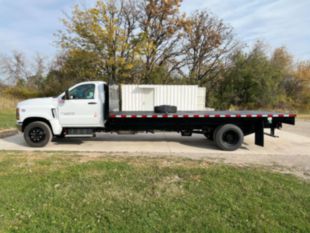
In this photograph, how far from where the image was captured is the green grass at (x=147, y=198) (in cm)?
279

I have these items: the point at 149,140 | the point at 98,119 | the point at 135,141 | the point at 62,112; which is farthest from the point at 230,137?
A: the point at 62,112

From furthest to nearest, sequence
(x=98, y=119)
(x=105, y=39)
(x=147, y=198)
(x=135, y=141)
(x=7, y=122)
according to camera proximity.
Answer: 1. (x=105, y=39)
2. (x=7, y=122)
3. (x=135, y=141)
4. (x=98, y=119)
5. (x=147, y=198)

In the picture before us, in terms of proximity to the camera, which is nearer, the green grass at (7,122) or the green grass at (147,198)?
the green grass at (147,198)

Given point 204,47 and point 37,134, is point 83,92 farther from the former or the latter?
point 204,47

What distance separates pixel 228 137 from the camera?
730cm

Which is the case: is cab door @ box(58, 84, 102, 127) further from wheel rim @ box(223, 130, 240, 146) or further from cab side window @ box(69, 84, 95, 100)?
wheel rim @ box(223, 130, 240, 146)

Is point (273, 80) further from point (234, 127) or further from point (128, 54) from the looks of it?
point (234, 127)

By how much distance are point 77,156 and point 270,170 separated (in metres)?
4.63

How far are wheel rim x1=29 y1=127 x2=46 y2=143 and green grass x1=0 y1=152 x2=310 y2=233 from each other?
6.82ft

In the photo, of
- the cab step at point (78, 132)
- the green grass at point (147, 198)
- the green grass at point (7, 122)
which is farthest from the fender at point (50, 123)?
the green grass at point (7, 122)

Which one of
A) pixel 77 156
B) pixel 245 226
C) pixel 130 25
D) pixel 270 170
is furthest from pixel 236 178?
pixel 130 25

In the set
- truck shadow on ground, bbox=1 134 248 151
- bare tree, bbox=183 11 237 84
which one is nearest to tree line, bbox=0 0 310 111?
bare tree, bbox=183 11 237 84

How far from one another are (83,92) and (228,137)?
487 cm

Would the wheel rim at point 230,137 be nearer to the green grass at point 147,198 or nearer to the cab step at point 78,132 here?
the green grass at point 147,198
